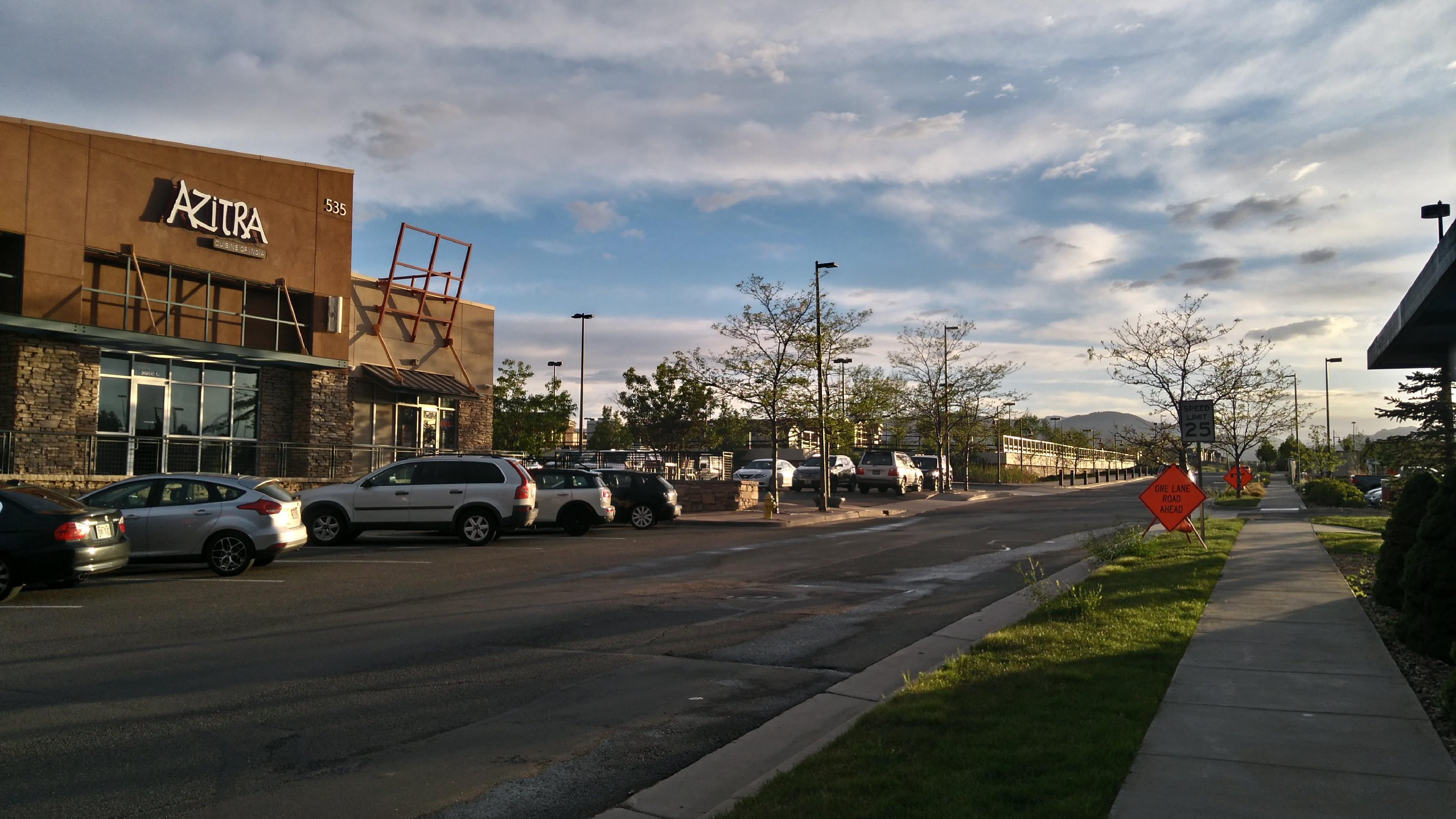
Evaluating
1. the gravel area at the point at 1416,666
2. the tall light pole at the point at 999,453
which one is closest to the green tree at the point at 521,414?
the tall light pole at the point at 999,453

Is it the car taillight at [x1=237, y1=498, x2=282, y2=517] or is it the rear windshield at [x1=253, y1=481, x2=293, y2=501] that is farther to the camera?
the rear windshield at [x1=253, y1=481, x2=293, y2=501]

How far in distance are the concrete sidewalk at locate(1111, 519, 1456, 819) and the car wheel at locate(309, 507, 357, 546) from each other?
15825 mm

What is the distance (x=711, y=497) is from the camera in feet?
107

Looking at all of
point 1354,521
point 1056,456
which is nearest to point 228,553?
point 1354,521

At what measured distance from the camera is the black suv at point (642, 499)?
25.5 m

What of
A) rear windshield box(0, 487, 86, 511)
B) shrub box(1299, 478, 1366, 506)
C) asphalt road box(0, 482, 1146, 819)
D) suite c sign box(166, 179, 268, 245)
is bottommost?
asphalt road box(0, 482, 1146, 819)

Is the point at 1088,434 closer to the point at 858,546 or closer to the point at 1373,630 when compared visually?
the point at 858,546

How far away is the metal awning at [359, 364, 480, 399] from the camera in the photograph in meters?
32.6

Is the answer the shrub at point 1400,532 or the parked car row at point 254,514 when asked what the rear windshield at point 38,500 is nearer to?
the parked car row at point 254,514

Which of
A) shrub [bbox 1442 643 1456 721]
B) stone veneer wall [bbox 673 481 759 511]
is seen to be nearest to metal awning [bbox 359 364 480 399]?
stone veneer wall [bbox 673 481 759 511]

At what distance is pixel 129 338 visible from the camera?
79.3 feet

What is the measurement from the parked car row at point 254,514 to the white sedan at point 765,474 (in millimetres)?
20965

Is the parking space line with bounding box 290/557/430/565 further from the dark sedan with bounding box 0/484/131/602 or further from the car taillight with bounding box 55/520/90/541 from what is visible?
the car taillight with bounding box 55/520/90/541

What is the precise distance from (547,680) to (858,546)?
1302cm
